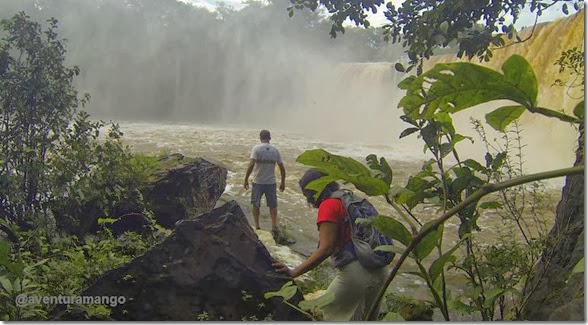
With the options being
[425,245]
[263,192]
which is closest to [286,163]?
[263,192]

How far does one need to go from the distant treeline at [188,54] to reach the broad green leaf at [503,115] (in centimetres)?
290

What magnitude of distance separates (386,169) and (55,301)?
1.42 meters

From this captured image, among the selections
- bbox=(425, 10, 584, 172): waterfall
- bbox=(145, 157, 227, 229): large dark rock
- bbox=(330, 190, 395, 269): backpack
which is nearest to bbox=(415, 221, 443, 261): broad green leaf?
bbox=(330, 190, 395, 269): backpack

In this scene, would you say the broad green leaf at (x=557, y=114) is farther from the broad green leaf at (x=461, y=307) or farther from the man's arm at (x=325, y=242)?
the man's arm at (x=325, y=242)

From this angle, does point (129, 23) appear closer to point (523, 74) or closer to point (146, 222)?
point (146, 222)

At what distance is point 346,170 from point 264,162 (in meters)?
3.19

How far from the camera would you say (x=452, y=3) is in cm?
217

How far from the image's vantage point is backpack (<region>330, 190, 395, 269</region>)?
1689 millimetres

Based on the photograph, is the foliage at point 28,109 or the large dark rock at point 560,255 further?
the foliage at point 28,109

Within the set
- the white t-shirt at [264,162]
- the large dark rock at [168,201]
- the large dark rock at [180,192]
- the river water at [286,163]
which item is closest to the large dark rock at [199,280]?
the large dark rock at [168,201]

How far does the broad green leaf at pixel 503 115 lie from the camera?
31.4 inches

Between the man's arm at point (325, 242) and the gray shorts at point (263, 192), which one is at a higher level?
the man's arm at point (325, 242)

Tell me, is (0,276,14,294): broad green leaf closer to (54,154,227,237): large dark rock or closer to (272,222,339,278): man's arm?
(272,222,339,278): man's arm

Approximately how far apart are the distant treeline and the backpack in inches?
86.5
